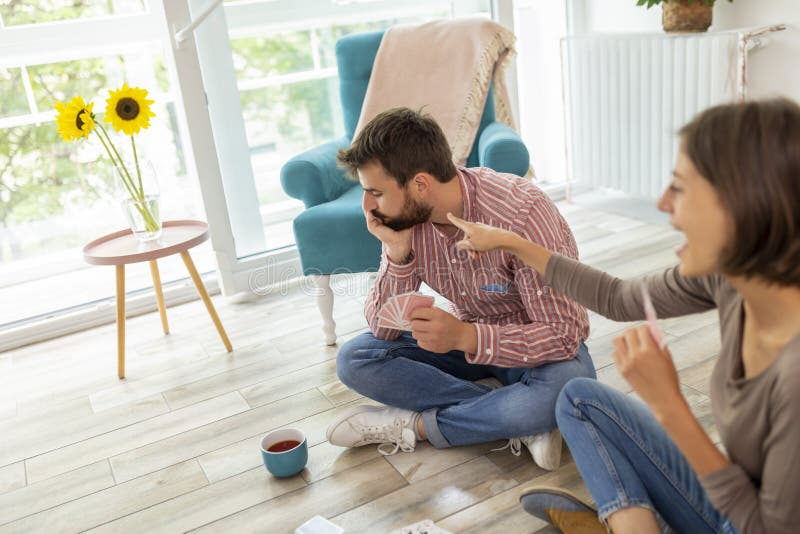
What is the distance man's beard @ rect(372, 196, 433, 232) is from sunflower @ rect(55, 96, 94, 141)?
1.07 meters

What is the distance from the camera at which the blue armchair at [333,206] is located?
244 cm

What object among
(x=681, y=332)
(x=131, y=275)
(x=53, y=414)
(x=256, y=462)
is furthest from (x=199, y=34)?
(x=681, y=332)

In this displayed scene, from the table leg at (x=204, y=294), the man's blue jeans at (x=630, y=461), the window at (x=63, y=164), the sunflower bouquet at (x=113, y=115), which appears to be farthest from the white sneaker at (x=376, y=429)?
the window at (x=63, y=164)

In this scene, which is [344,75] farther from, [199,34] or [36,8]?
[36,8]

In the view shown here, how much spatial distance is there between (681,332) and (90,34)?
252cm

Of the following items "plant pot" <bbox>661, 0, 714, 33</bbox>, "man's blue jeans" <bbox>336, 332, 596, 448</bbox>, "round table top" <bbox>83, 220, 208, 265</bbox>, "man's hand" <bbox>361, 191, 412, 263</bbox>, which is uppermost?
"plant pot" <bbox>661, 0, 714, 33</bbox>

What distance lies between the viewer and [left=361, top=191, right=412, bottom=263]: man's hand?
185 cm

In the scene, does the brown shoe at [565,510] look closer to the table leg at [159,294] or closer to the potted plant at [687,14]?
the table leg at [159,294]

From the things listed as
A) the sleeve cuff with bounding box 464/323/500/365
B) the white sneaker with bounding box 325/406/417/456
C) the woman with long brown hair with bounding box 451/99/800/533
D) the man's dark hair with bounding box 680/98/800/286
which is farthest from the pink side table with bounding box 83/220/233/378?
the man's dark hair with bounding box 680/98/800/286

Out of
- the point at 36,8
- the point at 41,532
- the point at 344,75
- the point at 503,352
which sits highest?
the point at 36,8

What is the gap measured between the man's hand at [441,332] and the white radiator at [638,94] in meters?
1.77

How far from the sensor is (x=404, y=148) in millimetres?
1731

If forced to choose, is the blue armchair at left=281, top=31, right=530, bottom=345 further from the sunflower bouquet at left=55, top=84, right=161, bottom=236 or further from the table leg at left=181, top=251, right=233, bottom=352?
the sunflower bouquet at left=55, top=84, right=161, bottom=236

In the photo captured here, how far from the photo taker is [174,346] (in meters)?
2.74
